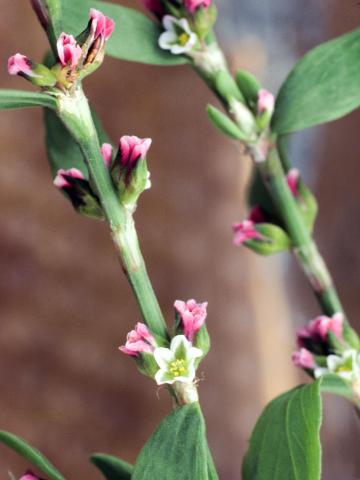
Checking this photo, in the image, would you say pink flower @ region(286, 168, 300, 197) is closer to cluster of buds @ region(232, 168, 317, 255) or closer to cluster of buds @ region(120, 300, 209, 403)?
cluster of buds @ region(232, 168, 317, 255)

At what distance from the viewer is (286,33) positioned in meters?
1.20

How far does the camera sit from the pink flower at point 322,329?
0.47 meters

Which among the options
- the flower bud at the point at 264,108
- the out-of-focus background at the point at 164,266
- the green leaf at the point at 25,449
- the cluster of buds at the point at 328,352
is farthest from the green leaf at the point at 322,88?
the out-of-focus background at the point at 164,266

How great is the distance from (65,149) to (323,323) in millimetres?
181

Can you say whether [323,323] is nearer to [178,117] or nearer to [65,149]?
[65,149]

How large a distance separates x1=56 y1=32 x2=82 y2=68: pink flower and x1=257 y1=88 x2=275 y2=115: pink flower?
154mm

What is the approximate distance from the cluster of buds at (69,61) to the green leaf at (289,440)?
18 centimetres

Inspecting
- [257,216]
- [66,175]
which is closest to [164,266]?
[257,216]

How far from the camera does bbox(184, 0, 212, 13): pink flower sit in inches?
17.9

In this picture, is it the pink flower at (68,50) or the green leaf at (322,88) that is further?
the green leaf at (322,88)

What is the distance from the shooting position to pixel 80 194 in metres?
0.39

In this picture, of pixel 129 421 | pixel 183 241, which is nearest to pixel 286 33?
pixel 183 241

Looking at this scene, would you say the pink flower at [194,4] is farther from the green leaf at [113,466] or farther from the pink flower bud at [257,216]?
the green leaf at [113,466]

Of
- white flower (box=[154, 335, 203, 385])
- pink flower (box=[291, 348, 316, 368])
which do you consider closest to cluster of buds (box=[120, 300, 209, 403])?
white flower (box=[154, 335, 203, 385])
